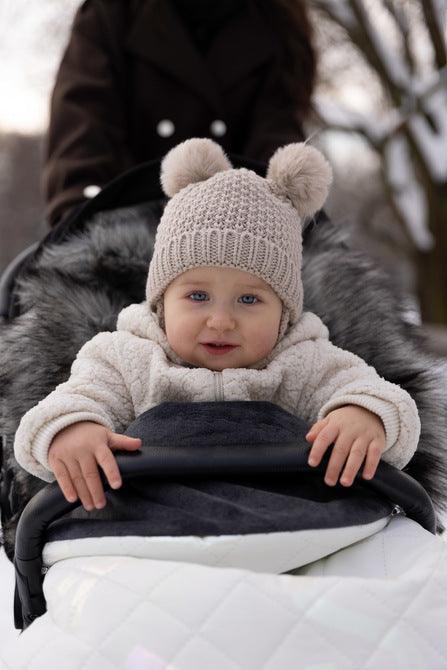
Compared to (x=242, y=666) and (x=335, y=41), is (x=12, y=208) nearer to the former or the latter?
(x=335, y=41)

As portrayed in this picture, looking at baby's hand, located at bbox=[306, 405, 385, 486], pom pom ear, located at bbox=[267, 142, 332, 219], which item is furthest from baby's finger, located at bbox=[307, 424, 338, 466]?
pom pom ear, located at bbox=[267, 142, 332, 219]

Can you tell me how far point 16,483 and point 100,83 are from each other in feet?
4.29

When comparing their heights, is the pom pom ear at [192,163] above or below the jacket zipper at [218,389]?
above

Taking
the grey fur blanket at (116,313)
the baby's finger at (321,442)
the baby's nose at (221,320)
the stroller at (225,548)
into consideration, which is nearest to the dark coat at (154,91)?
the grey fur blanket at (116,313)

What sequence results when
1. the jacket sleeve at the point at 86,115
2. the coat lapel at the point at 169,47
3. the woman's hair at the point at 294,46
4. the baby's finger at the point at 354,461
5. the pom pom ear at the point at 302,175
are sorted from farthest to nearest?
1. the woman's hair at the point at 294,46
2. the coat lapel at the point at 169,47
3. the jacket sleeve at the point at 86,115
4. the pom pom ear at the point at 302,175
5. the baby's finger at the point at 354,461

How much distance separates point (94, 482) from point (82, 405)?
0.56 ft

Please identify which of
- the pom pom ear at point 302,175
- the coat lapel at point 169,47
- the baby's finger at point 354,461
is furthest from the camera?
the coat lapel at point 169,47

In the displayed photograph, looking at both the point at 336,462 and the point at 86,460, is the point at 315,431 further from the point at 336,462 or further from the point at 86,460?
the point at 86,460

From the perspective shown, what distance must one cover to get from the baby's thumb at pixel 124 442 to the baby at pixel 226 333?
5 cm

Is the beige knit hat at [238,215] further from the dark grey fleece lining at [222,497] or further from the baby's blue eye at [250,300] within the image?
the dark grey fleece lining at [222,497]

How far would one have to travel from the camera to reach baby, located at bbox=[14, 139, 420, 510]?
131cm

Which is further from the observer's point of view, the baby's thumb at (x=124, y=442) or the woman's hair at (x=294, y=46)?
the woman's hair at (x=294, y=46)

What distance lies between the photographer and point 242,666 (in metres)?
0.94

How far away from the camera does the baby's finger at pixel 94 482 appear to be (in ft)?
3.90
